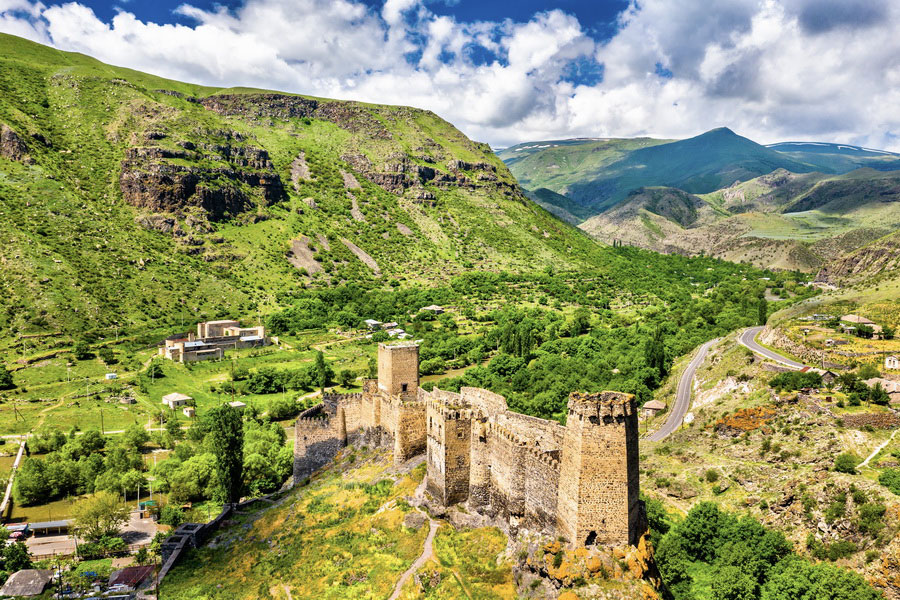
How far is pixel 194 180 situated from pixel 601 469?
177147 mm

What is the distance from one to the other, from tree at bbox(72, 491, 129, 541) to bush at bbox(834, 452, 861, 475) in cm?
6153

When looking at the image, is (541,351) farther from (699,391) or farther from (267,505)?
(267,505)

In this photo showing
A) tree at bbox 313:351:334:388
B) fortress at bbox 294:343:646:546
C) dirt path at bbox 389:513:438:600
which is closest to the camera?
fortress at bbox 294:343:646:546

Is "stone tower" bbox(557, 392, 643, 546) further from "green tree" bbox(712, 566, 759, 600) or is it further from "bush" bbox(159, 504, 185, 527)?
"bush" bbox(159, 504, 185, 527)

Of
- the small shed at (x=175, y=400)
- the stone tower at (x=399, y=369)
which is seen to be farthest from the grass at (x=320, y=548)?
the small shed at (x=175, y=400)

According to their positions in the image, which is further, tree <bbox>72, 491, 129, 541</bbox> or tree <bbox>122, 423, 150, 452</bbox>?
tree <bbox>122, 423, 150, 452</bbox>

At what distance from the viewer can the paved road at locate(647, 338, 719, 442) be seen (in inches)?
2525

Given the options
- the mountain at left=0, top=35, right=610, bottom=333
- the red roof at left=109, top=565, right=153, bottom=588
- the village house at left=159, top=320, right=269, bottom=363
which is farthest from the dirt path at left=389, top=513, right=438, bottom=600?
the mountain at left=0, top=35, right=610, bottom=333

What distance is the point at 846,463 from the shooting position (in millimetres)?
43188

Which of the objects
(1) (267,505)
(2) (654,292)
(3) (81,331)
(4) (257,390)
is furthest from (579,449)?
(2) (654,292)

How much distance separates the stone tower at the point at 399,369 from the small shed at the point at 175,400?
51.1m

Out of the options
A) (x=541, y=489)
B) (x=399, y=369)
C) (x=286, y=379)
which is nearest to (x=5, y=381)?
(x=286, y=379)

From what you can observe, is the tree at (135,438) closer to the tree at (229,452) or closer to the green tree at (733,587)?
the tree at (229,452)

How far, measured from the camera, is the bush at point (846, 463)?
141 ft
